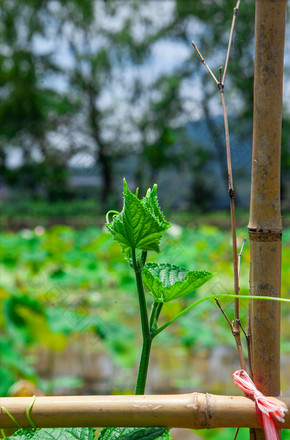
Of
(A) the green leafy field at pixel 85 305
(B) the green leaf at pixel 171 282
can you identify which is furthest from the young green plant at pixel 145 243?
(A) the green leafy field at pixel 85 305

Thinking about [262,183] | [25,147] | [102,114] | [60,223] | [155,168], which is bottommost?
[262,183]

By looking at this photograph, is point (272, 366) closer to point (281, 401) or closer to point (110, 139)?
point (281, 401)

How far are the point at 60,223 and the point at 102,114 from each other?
142 centimetres

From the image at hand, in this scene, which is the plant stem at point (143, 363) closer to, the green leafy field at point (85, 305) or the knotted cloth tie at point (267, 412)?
the knotted cloth tie at point (267, 412)

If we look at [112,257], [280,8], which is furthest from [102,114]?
[280,8]

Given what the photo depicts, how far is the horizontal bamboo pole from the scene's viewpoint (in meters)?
0.21

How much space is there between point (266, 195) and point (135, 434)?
0.13 metres

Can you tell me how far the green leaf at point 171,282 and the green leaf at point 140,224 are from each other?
0.05 feet

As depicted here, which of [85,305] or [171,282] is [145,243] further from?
[85,305]

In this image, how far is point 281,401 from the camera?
0.71ft

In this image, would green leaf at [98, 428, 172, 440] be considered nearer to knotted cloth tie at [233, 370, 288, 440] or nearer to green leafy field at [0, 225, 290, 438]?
knotted cloth tie at [233, 370, 288, 440]

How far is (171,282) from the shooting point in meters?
0.23

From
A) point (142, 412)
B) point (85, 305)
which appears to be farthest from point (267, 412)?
point (85, 305)

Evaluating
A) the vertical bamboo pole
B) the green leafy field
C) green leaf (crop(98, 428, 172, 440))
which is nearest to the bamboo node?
the vertical bamboo pole
